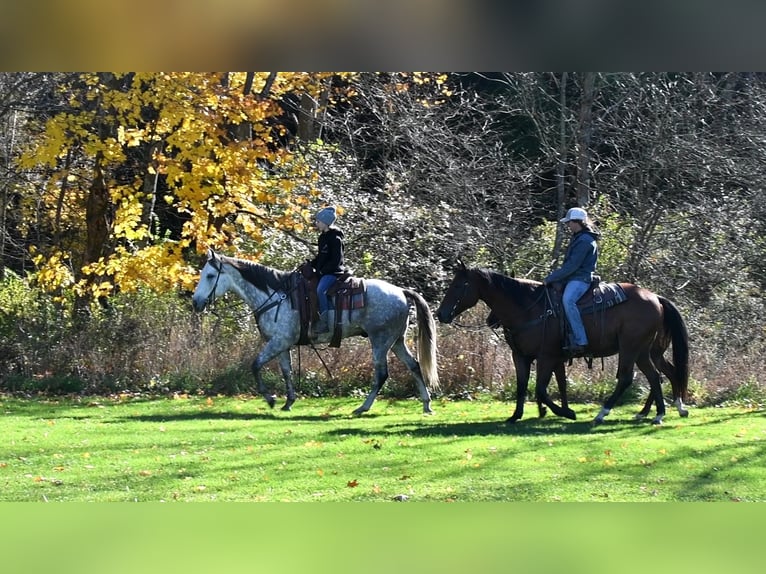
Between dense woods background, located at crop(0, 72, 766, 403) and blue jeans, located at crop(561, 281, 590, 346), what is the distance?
3.51 metres

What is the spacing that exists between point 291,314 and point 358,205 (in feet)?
23.4

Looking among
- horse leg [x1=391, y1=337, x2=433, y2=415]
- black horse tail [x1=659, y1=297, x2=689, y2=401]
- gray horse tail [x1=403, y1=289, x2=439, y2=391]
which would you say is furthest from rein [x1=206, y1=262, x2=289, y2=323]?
black horse tail [x1=659, y1=297, x2=689, y2=401]

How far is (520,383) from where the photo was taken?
12.8 metres

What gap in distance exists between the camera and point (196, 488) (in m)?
8.35

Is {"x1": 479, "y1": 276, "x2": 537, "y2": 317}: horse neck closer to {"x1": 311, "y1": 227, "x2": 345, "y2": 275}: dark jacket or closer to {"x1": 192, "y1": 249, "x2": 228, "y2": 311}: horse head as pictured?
{"x1": 311, "y1": 227, "x2": 345, "y2": 275}: dark jacket

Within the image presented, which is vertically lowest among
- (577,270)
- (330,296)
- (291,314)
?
(291,314)

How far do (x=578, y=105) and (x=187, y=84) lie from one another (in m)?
10.3

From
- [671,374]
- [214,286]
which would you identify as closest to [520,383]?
[671,374]

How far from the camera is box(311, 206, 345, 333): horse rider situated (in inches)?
536

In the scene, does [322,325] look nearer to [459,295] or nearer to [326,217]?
[326,217]

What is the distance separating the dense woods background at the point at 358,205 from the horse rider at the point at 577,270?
11.5ft

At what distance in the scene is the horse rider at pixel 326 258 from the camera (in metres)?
13.6
